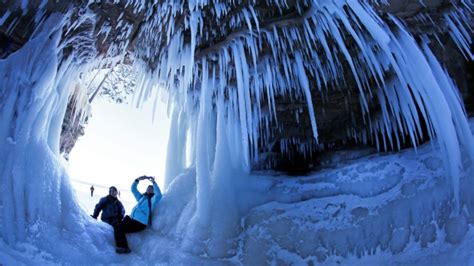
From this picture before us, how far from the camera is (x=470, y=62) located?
5.39 meters

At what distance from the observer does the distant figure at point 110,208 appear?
210 inches

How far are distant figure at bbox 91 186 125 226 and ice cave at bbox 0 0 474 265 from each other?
22 cm

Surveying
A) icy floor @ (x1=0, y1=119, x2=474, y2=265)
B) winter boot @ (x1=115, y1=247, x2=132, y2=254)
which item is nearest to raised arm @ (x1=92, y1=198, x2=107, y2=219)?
icy floor @ (x1=0, y1=119, x2=474, y2=265)

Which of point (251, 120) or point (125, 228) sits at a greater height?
point (251, 120)

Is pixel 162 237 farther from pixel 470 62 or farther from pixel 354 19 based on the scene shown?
pixel 470 62

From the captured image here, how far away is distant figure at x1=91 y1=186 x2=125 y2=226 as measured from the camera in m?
5.33

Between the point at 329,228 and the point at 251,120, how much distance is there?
5.45 feet

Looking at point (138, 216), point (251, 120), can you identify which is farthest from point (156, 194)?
point (251, 120)

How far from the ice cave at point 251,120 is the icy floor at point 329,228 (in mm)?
17

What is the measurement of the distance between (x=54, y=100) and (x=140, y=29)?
1.35m

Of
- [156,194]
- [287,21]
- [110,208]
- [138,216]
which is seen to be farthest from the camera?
[156,194]

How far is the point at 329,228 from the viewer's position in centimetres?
529

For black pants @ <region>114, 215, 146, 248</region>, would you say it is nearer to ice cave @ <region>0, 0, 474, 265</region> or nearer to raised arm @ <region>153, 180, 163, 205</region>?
ice cave @ <region>0, 0, 474, 265</region>

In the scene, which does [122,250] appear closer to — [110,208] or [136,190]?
[110,208]
